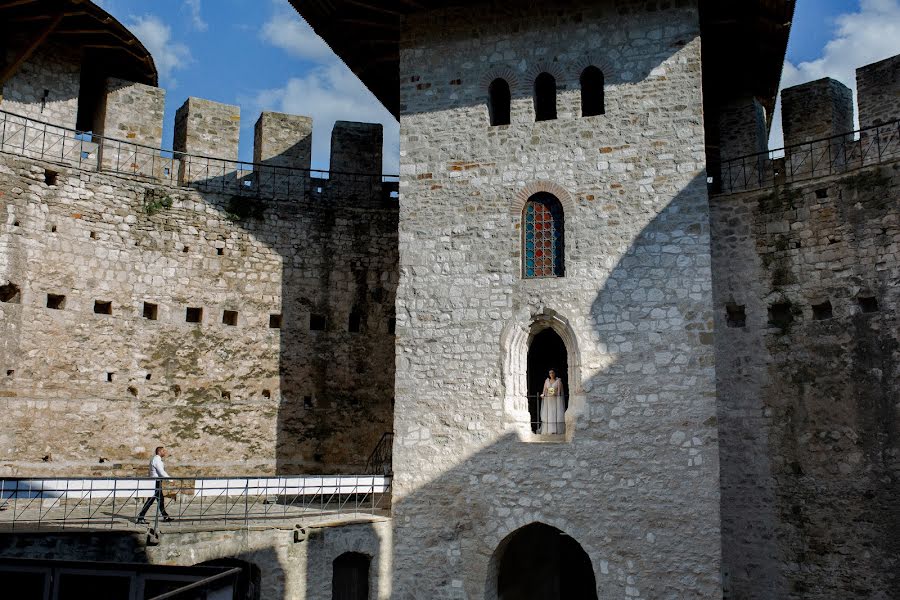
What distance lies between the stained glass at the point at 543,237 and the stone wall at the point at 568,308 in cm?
17

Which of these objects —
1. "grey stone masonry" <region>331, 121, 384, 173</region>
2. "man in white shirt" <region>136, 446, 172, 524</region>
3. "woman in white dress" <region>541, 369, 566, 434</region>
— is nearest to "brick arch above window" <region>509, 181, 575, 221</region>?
"woman in white dress" <region>541, 369, 566, 434</region>

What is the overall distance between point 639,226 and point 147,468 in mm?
8332

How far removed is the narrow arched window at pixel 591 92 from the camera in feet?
40.5

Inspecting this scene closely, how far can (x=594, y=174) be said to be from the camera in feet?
39.0

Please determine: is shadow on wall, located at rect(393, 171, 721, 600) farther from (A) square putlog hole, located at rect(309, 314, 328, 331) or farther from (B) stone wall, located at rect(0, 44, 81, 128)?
(B) stone wall, located at rect(0, 44, 81, 128)

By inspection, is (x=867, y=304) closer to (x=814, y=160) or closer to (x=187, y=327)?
(x=814, y=160)

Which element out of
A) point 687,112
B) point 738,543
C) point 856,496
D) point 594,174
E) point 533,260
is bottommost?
point 738,543

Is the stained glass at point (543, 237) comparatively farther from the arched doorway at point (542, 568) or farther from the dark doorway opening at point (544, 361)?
the arched doorway at point (542, 568)

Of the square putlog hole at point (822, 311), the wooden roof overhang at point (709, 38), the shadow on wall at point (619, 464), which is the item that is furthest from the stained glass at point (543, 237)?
the square putlog hole at point (822, 311)

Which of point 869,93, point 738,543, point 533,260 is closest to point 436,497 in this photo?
point 533,260

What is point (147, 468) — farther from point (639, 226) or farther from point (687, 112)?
point (687, 112)

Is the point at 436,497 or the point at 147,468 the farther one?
the point at 147,468

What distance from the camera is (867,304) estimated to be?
11.5 metres

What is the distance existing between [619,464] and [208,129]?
8996 millimetres
